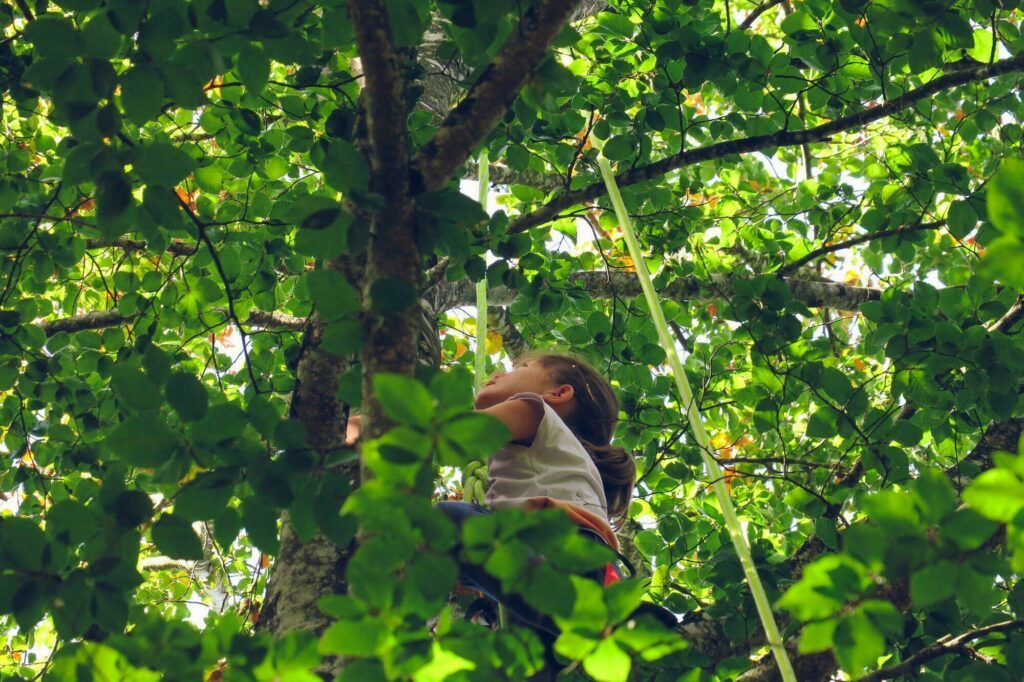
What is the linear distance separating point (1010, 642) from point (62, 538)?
5.83ft

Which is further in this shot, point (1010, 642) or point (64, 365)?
point (64, 365)

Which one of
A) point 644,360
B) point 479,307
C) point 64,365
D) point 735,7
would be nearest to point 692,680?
point 479,307

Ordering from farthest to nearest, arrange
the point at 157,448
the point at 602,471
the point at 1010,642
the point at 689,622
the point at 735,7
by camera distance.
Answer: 1. the point at 735,7
2. the point at 602,471
3. the point at 689,622
4. the point at 1010,642
5. the point at 157,448

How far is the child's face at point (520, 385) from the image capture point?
3.15 meters

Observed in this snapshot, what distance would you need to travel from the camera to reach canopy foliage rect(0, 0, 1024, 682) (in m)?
1.20

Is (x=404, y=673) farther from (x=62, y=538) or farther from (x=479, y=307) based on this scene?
(x=479, y=307)

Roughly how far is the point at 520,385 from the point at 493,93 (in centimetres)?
167

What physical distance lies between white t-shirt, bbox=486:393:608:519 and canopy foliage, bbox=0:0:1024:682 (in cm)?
35

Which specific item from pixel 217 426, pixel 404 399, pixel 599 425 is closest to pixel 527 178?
pixel 599 425

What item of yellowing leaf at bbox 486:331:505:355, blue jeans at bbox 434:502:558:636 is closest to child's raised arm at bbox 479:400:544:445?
blue jeans at bbox 434:502:558:636

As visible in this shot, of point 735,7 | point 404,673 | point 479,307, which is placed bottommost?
point 404,673

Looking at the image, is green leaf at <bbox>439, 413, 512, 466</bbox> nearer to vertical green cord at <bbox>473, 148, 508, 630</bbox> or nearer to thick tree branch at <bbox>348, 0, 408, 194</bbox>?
thick tree branch at <bbox>348, 0, 408, 194</bbox>

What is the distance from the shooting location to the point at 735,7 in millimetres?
5633

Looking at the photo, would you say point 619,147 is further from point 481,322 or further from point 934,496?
point 934,496
